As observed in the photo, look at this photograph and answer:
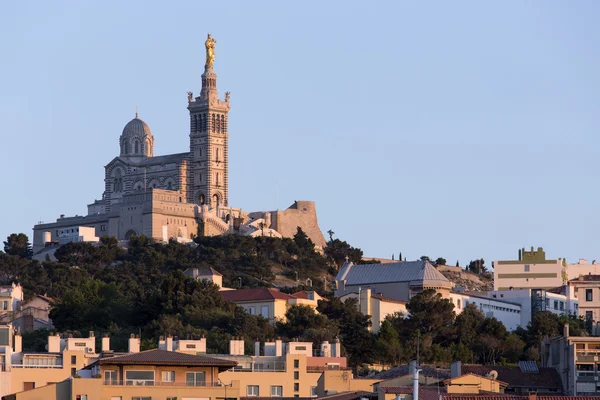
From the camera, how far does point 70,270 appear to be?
162250mm

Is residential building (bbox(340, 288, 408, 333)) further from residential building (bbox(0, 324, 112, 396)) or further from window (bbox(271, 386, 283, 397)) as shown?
window (bbox(271, 386, 283, 397))

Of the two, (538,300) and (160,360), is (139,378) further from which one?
(538,300)

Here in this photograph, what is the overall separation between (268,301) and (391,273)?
22.6m

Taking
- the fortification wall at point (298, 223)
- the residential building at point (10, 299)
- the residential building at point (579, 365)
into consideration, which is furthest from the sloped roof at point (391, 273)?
the residential building at point (579, 365)

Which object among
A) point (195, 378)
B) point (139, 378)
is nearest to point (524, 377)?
point (195, 378)

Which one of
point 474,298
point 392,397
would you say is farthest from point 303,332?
point 392,397

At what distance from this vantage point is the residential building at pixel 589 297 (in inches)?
5360

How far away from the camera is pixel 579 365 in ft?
264

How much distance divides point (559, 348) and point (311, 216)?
372 feet

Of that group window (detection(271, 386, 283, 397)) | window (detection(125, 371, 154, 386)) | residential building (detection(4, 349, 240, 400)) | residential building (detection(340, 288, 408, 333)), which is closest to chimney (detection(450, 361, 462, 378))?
window (detection(271, 386, 283, 397))

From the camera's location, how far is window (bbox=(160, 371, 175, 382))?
58250mm

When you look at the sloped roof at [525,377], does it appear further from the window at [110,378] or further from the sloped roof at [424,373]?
the window at [110,378]

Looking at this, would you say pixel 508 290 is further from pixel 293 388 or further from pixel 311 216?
pixel 293 388

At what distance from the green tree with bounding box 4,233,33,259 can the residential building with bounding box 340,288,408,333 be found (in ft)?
179
